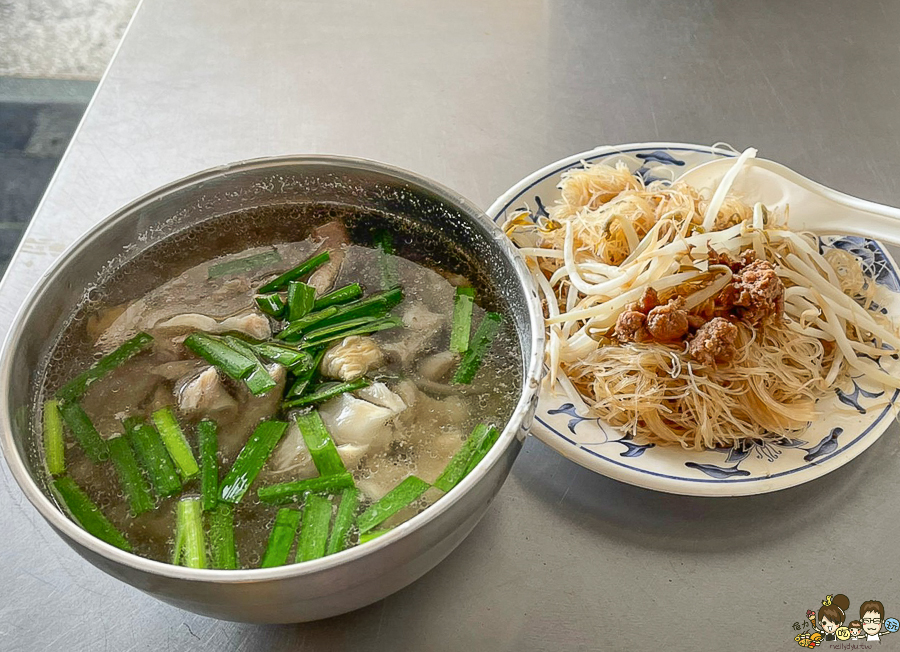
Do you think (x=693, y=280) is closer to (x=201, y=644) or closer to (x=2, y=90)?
(x=201, y=644)

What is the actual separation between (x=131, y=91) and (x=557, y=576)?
1624 millimetres

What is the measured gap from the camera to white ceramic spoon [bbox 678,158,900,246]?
4.62ft

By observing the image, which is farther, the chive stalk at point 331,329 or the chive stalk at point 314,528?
the chive stalk at point 331,329

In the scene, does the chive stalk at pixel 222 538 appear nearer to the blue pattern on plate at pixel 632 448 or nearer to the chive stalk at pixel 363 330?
the chive stalk at pixel 363 330

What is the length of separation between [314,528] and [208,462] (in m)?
0.18

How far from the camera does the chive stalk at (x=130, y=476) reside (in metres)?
0.96

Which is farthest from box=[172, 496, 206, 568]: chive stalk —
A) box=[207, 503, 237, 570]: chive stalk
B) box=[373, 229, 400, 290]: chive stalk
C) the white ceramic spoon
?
the white ceramic spoon

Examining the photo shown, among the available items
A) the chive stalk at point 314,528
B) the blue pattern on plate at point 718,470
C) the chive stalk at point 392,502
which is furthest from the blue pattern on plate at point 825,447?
the chive stalk at point 314,528

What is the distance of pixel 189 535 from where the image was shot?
3.05 feet

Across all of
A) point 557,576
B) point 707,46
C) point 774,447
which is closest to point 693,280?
point 774,447

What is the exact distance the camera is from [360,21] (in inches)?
88.3

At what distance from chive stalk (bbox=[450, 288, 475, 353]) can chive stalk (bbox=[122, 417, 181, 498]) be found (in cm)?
42

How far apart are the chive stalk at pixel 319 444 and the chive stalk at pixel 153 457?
169mm

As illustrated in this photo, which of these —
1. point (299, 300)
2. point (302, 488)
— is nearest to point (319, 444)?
point (302, 488)
